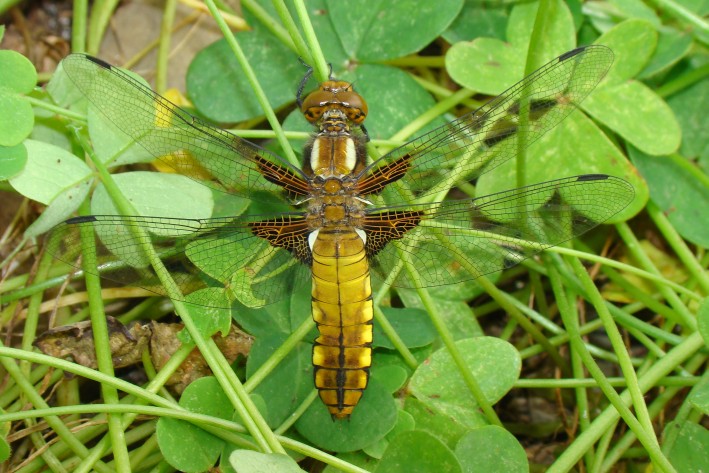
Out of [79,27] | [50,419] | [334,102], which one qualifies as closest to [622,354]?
[334,102]

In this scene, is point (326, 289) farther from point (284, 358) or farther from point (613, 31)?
point (613, 31)

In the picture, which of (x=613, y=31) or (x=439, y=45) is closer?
(x=613, y=31)

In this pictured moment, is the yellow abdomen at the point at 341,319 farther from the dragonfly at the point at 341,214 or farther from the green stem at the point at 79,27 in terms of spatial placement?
the green stem at the point at 79,27

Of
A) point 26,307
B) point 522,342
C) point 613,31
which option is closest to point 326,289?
point 522,342

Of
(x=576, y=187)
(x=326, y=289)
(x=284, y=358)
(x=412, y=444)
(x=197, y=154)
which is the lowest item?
(x=412, y=444)

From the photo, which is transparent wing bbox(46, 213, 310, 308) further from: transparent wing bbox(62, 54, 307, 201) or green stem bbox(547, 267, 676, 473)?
green stem bbox(547, 267, 676, 473)

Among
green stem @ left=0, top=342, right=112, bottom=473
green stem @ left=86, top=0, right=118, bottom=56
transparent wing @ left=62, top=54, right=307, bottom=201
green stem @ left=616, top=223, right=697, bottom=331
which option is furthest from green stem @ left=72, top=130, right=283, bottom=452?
green stem @ left=616, top=223, right=697, bottom=331

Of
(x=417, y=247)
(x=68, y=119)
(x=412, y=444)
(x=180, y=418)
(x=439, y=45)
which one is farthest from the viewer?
(x=439, y=45)

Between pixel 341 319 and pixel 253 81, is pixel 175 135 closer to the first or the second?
pixel 253 81

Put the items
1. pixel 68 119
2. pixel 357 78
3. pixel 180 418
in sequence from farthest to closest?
1. pixel 357 78
2. pixel 68 119
3. pixel 180 418
